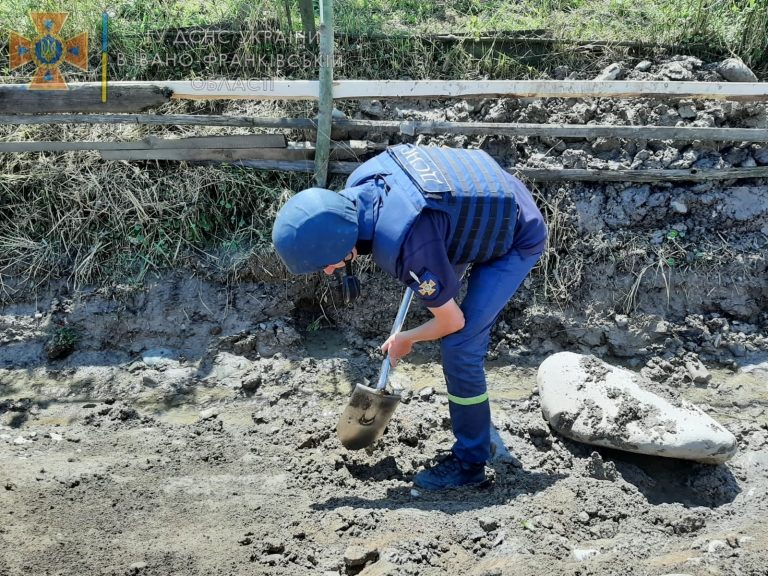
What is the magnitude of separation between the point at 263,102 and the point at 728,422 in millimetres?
3453

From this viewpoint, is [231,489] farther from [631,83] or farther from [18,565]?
[631,83]

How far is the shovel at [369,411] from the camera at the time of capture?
356cm

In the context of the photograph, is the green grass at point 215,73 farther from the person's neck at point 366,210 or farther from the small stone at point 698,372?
the person's neck at point 366,210

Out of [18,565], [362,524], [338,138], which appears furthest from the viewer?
[338,138]

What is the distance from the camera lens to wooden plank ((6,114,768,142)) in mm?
4711

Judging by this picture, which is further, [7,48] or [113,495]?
[7,48]

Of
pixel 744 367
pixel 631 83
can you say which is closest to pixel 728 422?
pixel 744 367

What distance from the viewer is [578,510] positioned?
3350 mm

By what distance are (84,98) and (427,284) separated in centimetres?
298

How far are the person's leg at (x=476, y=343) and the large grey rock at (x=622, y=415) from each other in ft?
1.95

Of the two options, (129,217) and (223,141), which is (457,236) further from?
(129,217)

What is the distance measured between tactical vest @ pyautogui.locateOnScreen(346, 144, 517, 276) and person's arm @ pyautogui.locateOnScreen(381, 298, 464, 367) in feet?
0.84

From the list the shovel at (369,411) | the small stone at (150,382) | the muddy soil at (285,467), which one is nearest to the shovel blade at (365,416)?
the shovel at (369,411)

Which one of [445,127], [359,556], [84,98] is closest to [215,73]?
[84,98]
